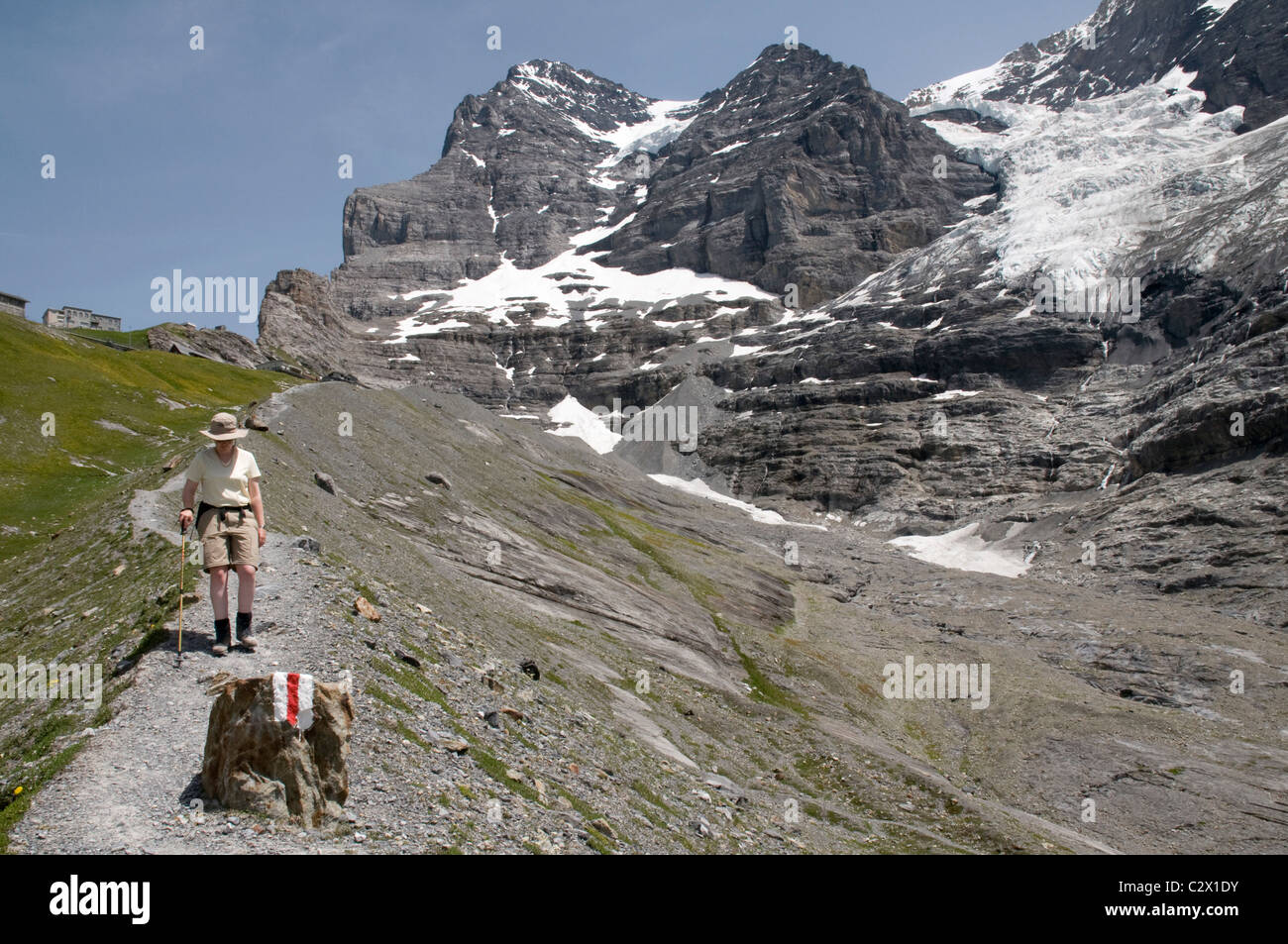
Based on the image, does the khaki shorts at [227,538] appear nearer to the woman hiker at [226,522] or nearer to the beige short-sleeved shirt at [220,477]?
the woman hiker at [226,522]

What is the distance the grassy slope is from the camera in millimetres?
13164

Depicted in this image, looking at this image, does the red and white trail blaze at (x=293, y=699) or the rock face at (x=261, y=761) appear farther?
the red and white trail blaze at (x=293, y=699)

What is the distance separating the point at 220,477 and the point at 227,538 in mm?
1068

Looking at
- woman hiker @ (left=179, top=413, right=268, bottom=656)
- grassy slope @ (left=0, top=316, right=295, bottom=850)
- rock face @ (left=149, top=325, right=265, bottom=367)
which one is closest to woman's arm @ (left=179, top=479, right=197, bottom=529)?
woman hiker @ (left=179, top=413, right=268, bottom=656)

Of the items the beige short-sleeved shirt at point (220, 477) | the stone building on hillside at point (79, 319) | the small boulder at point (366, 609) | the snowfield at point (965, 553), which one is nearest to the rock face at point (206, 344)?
the stone building on hillside at point (79, 319)

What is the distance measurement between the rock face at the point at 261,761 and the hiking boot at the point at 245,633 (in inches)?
150

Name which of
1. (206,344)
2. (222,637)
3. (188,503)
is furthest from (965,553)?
(188,503)

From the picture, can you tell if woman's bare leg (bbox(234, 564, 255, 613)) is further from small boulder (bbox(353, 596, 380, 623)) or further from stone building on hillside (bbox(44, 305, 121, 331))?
stone building on hillside (bbox(44, 305, 121, 331))

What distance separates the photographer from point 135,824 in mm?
9406

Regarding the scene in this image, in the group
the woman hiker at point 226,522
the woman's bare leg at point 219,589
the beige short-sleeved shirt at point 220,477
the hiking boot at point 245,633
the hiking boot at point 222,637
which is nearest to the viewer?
the woman's bare leg at point 219,589

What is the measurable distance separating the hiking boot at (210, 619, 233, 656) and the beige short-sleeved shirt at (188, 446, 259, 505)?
6.84ft

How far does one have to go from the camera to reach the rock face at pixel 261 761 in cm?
993

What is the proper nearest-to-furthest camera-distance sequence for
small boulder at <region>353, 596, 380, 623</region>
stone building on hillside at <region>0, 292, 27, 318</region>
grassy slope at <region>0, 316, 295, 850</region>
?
grassy slope at <region>0, 316, 295, 850</region>, small boulder at <region>353, 596, 380, 623</region>, stone building on hillside at <region>0, 292, 27, 318</region>
